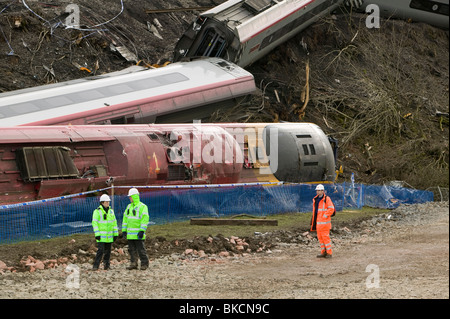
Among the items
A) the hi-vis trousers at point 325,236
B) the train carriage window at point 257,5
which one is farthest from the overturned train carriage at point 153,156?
the train carriage window at point 257,5

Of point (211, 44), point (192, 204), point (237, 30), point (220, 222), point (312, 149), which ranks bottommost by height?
point (220, 222)

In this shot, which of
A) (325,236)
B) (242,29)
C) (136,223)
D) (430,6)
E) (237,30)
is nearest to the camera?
(136,223)

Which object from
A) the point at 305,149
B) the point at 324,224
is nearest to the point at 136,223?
the point at 324,224

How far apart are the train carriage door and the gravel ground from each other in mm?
15530

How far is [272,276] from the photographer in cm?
1230

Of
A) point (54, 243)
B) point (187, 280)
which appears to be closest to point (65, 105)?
point (54, 243)

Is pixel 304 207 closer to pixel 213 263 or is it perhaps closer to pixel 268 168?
pixel 268 168

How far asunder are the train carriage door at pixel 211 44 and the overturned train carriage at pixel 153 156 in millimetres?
6843

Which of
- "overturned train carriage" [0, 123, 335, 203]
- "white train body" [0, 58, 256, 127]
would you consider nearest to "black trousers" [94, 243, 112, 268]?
"overturned train carriage" [0, 123, 335, 203]

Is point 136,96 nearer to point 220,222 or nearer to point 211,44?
point 211,44

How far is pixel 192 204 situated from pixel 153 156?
184 centimetres

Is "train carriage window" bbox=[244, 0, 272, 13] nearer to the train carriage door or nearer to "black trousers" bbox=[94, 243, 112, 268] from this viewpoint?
the train carriage door

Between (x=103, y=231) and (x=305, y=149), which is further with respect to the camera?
(x=305, y=149)

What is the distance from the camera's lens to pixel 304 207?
2342 centimetres
